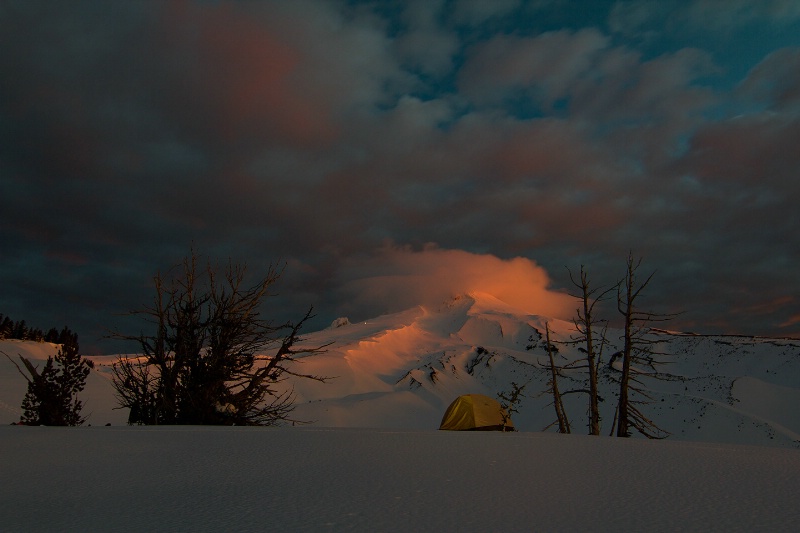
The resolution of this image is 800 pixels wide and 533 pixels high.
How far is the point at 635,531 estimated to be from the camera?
3.06 metres

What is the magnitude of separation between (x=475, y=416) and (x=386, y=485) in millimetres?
16021

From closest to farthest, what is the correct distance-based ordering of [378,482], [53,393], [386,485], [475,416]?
[386,485] → [378,482] → [53,393] → [475,416]

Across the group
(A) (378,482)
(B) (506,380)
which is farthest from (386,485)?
(B) (506,380)

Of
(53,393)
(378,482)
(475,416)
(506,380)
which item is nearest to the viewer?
(378,482)

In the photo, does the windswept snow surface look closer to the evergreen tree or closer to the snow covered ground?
the snow covered ground

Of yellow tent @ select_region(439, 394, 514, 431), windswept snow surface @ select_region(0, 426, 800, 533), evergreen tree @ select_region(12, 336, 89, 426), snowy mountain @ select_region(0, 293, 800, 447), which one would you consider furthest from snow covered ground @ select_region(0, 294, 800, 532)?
yellow tent @ select_region(439, 394, 514, 431)

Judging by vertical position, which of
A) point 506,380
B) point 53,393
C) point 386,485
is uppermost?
point 506,380

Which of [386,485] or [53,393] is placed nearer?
[386,485]

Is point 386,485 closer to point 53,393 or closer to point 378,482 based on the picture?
point 378,482

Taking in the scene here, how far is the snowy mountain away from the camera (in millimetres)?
37188

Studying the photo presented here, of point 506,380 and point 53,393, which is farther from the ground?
point 506,380

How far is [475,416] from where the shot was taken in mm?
19469

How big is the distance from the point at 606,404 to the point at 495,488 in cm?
5179

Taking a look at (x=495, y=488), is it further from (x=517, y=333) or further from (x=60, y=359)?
(x=517, y=333)
